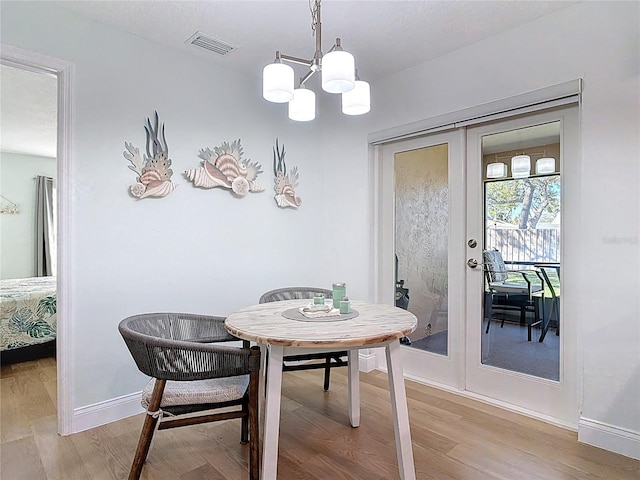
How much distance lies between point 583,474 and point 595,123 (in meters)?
1.76

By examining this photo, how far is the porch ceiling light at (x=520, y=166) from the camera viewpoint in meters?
2.54

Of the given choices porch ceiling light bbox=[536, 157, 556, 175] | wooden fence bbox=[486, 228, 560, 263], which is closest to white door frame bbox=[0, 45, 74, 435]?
wooden fence bbox=[486, 228, 560, 263]

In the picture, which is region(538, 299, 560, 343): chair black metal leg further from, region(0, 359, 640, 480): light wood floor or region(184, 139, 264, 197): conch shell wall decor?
region(184, 139, 264, 197): conch shell wall decor

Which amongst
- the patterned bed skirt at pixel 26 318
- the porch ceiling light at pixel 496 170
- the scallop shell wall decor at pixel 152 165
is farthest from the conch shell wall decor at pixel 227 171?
the patterned bed skirt at pixel 26 318

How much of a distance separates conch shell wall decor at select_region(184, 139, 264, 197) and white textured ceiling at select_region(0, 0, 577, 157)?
2.18 feet

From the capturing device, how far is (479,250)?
275 centimetres

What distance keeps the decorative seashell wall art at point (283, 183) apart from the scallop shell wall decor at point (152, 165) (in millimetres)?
893

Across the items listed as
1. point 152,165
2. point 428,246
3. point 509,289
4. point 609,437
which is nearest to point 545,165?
point 509,289

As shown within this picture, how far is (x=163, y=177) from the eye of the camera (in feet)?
8.47

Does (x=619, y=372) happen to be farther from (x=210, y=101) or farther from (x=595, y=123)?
(x=210, y=101)

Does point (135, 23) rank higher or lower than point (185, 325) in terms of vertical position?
higher

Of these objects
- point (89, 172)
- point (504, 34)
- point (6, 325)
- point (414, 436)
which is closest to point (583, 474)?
point (414, 436)

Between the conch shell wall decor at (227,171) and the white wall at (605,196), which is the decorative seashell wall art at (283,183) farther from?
the white wall at (605,196)

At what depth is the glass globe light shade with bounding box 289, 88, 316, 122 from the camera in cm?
193
